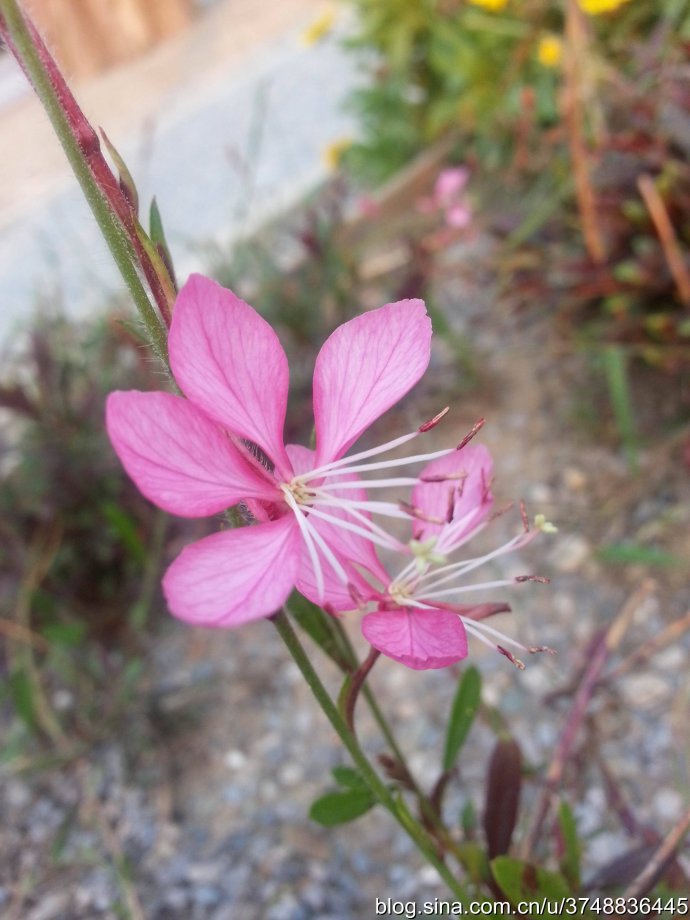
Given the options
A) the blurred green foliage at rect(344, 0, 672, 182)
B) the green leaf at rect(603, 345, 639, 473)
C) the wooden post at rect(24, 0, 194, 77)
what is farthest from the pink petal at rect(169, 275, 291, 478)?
the wooden post at rect(24, 0, 194, 77)

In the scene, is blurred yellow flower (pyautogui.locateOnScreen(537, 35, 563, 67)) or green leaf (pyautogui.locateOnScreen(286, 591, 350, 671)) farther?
blurred yellow flower (pyautogui.locateOnScreen(537, 35, 563, 67))

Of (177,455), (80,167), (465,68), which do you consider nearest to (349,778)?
(177,455)

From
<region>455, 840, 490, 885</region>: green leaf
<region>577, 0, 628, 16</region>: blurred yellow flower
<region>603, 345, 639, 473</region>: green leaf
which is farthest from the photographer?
<region>577, 0, 628, 16</region>: blurred yellow flower

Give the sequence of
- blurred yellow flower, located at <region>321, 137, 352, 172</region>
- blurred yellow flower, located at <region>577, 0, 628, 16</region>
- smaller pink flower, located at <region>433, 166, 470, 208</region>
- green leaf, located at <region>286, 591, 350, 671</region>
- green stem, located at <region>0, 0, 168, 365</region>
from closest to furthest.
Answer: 1. green stem, located at <region>0, 0, 168, 365</region>
2. green leaf, located at <region>286, 591, 350, 671</region>
3. blurred yellow flower, located at <region>577, 0, 628, 16</region>
4. smaller pink flower, located at <region>433, 166, 470, 208</region>
5. blurred yellow flower, located at <region>321, 137, 352, 172</region>

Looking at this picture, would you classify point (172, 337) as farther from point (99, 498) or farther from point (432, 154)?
point (432, 154)

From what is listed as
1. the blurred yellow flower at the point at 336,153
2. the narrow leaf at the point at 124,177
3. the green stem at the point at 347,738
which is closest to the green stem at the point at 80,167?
the narrow leaf at the point at 124,177

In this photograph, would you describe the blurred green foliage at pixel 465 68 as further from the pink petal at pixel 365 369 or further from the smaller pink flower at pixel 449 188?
the pink petal at pixel 365 369

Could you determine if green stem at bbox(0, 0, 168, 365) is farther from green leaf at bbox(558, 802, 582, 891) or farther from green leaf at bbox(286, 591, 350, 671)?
green leaf at bbox(558, 802, 582, 891)
